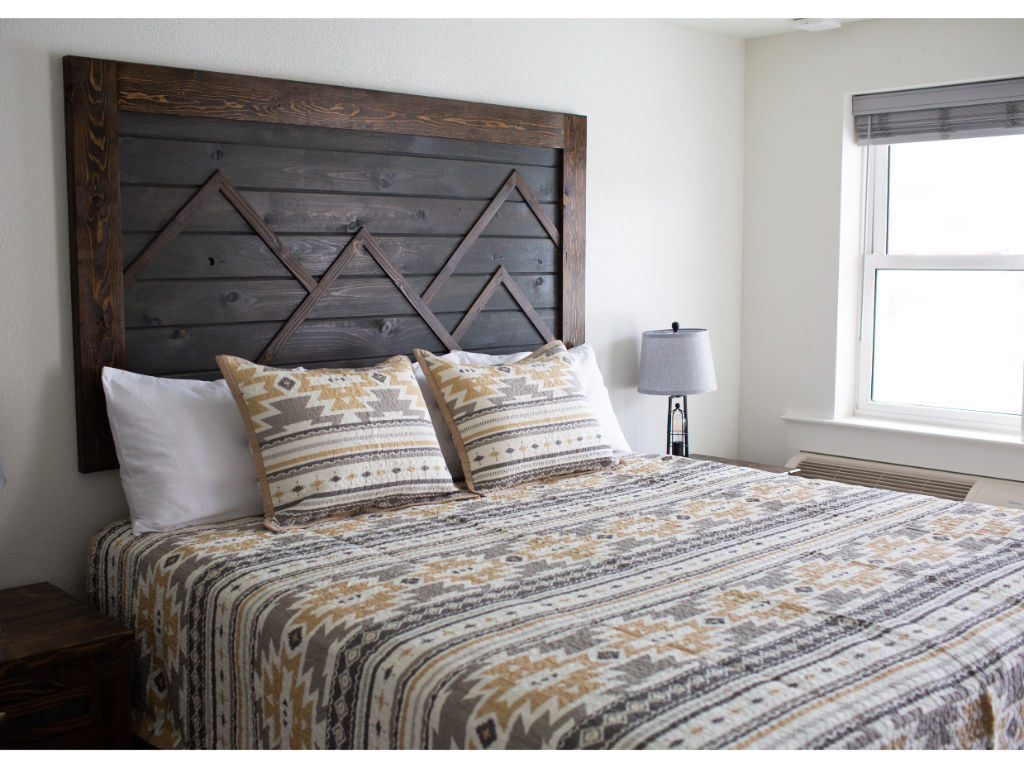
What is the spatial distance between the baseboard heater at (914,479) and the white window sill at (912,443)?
0.03m

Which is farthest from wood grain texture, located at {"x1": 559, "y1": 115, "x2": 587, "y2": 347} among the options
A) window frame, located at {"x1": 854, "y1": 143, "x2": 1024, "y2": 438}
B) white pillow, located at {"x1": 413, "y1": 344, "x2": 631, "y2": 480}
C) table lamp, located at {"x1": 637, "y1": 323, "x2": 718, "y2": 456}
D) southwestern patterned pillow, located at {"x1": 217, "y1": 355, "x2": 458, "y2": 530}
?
window frame, located at {"x1": 854, "y1": 143, "x2": 1024, "y2": 438}

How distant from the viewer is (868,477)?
13.5 ft

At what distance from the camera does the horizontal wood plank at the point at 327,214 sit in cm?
281

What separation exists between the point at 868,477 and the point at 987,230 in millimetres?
1099

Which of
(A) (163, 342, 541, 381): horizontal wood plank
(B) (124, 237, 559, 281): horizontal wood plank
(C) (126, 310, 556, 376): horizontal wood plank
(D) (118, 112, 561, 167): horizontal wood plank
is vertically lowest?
(A) (163, 342, 541, 381): horizontal wood plank

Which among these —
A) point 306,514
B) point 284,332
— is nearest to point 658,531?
point 306,514

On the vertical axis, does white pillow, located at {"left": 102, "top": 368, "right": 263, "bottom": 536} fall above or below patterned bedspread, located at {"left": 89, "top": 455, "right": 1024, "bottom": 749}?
above

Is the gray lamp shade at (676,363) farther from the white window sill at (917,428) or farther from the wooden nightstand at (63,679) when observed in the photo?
the wooden nightstand at (63,679)

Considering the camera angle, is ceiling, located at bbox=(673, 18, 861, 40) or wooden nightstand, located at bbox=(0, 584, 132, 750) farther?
ceiling, located at bbox=(673, 18, 861, 40)

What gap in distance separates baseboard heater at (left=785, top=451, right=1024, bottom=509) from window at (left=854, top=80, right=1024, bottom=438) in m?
0.28

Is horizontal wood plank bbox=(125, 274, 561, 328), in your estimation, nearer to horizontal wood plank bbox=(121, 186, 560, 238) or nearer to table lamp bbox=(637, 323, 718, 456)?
horizontal wood plank bbox=(121, 186, 560, 238)

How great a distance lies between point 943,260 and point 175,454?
312 centimetres

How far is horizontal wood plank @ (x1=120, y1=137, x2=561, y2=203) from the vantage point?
280cm

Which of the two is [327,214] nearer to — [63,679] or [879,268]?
[63,679]
